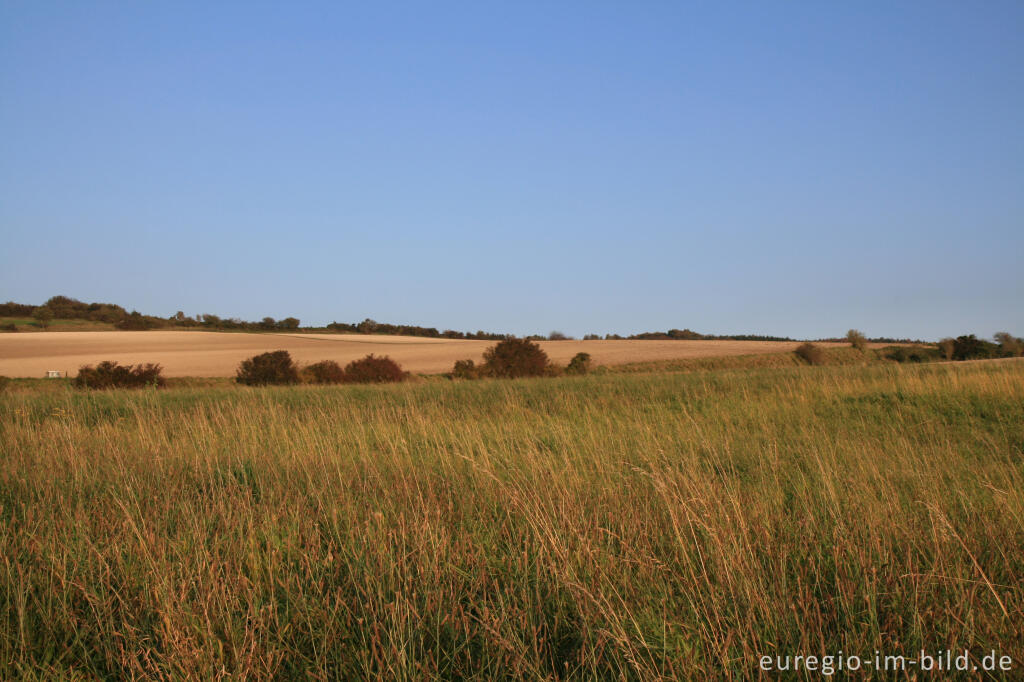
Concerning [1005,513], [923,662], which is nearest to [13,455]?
[923,662]

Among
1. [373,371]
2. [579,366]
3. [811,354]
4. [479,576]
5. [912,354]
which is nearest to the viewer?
[479,576]

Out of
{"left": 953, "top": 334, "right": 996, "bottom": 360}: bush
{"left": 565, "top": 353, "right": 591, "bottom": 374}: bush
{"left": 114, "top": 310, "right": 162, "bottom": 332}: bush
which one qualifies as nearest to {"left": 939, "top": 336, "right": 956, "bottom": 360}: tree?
{"left": 953, "top": 334, "right": 996, "bottom": 360}: bush

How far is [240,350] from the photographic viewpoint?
43.2m

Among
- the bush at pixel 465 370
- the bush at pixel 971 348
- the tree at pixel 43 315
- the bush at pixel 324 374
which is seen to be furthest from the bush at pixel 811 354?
the tree at pixel 43 315

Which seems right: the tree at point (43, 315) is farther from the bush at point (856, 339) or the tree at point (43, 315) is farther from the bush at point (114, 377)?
the bush at point (856, 339)

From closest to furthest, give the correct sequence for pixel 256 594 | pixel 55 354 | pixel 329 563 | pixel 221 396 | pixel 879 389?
pixel 256 594, pixel 329 563, pixel 879 389, pixel 221 396, pixel 55 354

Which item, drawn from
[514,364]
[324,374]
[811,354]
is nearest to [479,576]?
[324,374]

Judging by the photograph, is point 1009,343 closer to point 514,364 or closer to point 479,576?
point 514,364

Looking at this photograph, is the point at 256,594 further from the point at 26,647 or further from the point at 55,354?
the point at 55,354

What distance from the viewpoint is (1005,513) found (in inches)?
166

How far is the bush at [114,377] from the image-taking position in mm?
26073

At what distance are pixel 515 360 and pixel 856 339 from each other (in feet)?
99.3

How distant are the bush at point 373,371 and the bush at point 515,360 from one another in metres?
5.42

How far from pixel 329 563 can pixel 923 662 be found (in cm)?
285
